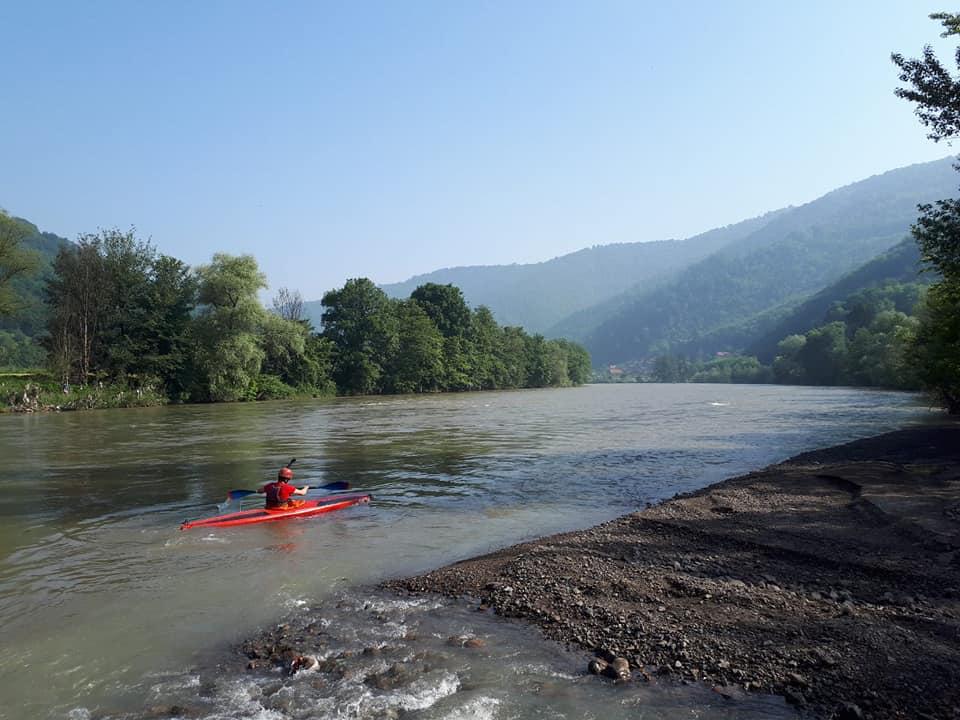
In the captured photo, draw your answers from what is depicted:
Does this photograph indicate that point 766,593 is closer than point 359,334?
Yes

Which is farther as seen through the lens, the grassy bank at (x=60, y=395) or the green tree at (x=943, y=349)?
the grassy bank at (x=60, y=395)

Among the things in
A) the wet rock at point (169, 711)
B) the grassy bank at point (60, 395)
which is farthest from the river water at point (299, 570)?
the grassy bank at point (60, 395)

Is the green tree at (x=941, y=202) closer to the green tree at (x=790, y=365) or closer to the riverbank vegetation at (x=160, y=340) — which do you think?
the riverbank vegetation at (x=160, y=340)

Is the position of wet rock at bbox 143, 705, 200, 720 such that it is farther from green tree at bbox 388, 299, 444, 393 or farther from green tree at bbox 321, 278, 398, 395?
green tree at bbox 388, 299, 444, 393

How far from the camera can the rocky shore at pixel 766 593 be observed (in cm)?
582

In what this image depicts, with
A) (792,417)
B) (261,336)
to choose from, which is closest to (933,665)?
(792,417)

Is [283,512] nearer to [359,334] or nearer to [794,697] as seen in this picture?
[794,697]

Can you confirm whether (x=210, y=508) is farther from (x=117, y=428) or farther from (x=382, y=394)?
(x=382, y=394)

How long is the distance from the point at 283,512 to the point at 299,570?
12.6ft

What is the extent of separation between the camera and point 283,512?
13.8 m

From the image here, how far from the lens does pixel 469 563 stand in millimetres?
10039

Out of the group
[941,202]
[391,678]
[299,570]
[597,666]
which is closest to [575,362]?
[941,202]

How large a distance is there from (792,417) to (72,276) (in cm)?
6684

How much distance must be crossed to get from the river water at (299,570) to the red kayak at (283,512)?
268 millimetres
